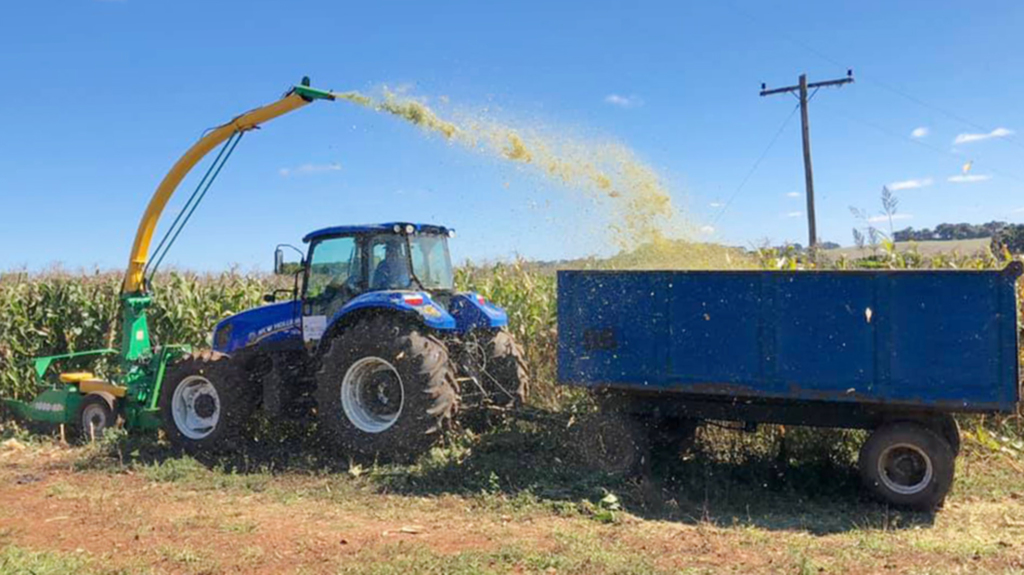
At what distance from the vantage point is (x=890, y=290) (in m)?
6.20

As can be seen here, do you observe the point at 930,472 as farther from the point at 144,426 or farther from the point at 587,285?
the point at 144,426

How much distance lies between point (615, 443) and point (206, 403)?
430 cm

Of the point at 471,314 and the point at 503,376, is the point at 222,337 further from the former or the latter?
the point at 503,376

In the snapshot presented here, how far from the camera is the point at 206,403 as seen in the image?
8.75m

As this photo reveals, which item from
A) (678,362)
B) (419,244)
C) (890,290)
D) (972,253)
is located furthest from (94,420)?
(972,253)

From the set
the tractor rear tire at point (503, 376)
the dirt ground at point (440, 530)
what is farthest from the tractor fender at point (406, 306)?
the dirt ground at point (440, 530)

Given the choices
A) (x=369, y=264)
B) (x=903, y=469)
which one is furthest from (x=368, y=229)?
(x=903, y=469)

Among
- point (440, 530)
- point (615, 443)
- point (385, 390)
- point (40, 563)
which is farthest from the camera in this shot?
point (385, 390)

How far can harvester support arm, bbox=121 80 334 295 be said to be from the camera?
28.3 feet

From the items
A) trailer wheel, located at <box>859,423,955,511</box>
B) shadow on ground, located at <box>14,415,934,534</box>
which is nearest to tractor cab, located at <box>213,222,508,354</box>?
shadow on ground, located at <box>14,415,934,534</box>

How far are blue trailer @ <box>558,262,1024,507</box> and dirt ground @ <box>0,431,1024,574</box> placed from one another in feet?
2.04

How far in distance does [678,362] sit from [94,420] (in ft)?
22.2

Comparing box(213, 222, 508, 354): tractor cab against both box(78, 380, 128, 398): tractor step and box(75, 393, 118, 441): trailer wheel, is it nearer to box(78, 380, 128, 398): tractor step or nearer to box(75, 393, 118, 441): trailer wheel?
box(78, 380, 128, 398): tractor step

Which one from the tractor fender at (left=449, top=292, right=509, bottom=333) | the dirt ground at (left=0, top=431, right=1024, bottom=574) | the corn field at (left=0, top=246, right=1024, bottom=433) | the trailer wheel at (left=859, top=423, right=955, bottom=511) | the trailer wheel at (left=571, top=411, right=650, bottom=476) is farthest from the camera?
the corn field at (left=0, top=246, right=1024, bottom=433)
